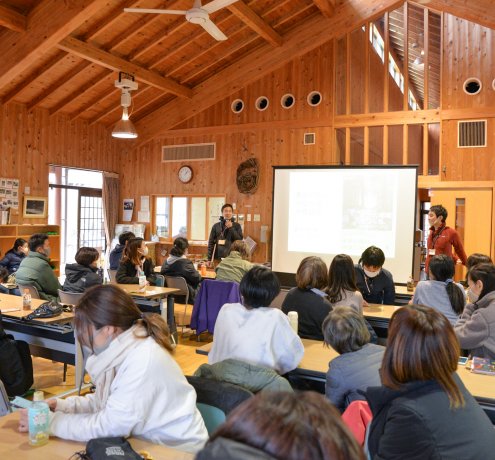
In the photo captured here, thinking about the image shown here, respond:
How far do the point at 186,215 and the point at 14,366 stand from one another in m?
7.43

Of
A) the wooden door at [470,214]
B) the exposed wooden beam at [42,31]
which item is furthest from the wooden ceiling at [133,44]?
the wooden door at [470,214]

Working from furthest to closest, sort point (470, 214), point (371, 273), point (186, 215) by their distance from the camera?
point (186, 215) → point (470, 214) → point (371, 273)

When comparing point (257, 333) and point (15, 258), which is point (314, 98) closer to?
point (15, 258)

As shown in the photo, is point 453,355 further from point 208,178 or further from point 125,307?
point 208,178

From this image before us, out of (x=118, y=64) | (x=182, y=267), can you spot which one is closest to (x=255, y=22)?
(x=118, y=64)

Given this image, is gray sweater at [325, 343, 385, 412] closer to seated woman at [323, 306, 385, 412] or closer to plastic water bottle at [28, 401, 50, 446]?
seated woman at [323, 306, 385, 412]

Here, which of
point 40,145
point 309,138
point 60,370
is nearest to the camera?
point 60,370

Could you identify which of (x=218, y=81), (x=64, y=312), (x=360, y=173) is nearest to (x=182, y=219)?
(x=218, y=81)

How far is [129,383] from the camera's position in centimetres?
164

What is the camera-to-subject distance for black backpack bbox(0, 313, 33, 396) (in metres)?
3.34

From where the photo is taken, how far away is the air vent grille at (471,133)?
8.02 meters

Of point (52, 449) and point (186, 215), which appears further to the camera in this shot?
point (186, 215)

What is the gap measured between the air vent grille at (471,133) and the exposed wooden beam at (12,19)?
7.05 m

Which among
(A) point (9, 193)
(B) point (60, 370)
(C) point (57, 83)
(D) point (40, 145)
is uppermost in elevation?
(C) point (57, 83)
